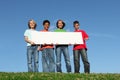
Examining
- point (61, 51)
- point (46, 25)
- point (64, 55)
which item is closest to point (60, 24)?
point (46, 25)

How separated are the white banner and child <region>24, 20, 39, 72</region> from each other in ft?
1.14

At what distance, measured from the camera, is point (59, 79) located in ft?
52.1

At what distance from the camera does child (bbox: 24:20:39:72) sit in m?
21.1

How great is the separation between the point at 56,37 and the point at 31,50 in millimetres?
1799

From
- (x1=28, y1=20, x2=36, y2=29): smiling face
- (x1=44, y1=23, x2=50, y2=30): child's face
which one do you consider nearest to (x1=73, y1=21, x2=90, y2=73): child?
(x1=44, y1=23, x2=50, y2=30): child's face

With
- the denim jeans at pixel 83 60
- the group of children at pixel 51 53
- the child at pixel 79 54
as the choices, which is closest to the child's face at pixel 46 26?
the group of children at pixel 51 53

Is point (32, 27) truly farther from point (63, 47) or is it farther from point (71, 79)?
point (71, 79)

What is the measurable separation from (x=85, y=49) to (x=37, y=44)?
2.73 m

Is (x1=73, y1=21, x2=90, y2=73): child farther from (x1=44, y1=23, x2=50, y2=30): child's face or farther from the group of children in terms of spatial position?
(x1=44, y1=23, x2=50, y2=30): child's face

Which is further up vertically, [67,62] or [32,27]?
[32,27]

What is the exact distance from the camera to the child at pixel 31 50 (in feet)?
69.1

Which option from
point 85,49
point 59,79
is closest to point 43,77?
point 59,79

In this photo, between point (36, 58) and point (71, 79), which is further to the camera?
point (36, 58)

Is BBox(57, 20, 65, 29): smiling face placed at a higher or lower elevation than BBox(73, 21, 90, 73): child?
higher
